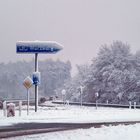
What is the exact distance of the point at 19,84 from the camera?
146 m

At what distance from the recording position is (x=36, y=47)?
34.7 metres

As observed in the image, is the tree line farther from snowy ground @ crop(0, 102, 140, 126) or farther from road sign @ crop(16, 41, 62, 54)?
snowy ground @ crop(0, 102, 140, 126)

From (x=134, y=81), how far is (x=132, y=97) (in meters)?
3.40

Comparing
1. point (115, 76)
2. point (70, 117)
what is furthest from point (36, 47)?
point (115, 76)

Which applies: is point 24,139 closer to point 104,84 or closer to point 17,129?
point 17,129

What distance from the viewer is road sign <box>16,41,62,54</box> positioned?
1357 inches

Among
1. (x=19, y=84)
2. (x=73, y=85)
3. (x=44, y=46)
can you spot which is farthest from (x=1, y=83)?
(x=44, y=46)

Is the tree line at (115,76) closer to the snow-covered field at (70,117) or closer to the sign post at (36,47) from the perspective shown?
the sign post at (36,47)

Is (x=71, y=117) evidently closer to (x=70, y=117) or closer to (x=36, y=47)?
(x=70, y=117)

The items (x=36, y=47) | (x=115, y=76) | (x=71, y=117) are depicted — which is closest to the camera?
(x=71, y=117)

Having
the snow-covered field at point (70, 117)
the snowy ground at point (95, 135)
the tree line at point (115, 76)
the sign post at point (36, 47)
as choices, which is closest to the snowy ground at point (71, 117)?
the snow-covered field at point (70, 117)

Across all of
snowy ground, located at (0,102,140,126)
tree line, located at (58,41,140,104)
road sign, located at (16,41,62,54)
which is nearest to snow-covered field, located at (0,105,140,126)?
snowy ground, located at (0,102,140,126)

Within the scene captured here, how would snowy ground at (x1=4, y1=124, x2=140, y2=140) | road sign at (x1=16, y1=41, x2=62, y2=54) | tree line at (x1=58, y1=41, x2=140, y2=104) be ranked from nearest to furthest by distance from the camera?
snowy ground at (x1=4, y1=124, x2=140, y2=140)
road sign at (x1=16, y1=41, x2=62, y2=54)
tree line at (x1=58, y1=41, x2=140, y2=104)

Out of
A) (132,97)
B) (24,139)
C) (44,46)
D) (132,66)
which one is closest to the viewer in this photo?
(24,139)
